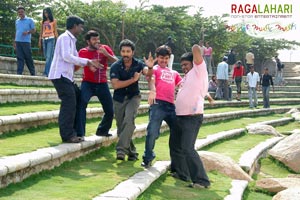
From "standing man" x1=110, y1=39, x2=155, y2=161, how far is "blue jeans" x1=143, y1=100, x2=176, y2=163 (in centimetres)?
30

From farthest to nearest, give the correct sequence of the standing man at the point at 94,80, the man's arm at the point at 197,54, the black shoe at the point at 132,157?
1. the standing man at the point at 94,80
2. the black shoe at the point at 132,157
3. the man's arm at the point at 197,54

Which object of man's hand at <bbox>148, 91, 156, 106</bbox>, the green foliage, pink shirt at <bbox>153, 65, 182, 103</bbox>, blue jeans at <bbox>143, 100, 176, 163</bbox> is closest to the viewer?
man's hand at <bbox>148, 91, 156, 106</bbox>

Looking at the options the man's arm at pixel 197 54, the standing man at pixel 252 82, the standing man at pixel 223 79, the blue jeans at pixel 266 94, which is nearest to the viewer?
the man's arm at pixel 197 54

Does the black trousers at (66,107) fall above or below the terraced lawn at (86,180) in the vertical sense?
above

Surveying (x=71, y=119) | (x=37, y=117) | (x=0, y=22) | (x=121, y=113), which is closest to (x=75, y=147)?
(x=71, y=119)

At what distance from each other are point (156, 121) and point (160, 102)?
0.88 feet

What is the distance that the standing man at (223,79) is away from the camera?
62.3ft

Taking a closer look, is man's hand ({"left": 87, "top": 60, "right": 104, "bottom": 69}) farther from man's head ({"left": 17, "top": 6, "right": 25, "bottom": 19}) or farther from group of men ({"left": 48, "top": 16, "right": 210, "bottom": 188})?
man's head ({"left": 17, "top": 6, "right": 25, "bottom": 19})

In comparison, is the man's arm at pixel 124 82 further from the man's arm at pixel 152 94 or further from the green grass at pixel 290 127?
the green grass at pixel 290 127

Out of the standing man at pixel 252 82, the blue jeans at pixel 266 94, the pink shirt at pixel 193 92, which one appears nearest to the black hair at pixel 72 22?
the pink shirt at pixel 193 92

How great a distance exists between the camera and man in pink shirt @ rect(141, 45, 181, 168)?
6.52 m

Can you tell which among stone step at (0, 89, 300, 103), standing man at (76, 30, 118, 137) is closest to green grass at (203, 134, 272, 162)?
standing man at (76, 30, 118, 137)

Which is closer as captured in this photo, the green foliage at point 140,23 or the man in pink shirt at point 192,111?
the man in pink shirt at point 192,111

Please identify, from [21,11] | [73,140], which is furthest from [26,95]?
[21,11]
